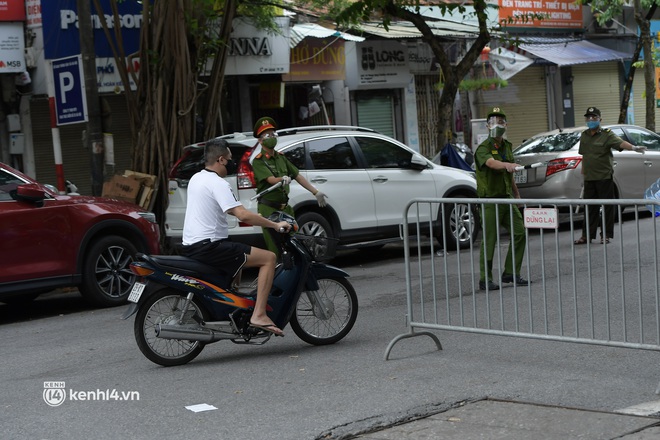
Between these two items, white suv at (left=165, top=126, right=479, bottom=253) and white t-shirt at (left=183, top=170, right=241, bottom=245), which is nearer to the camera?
white t-shirt at (left=183, top=170, right=241, bottom=245)

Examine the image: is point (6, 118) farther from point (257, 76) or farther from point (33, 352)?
point (33, 352)

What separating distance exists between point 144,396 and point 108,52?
1057 cm

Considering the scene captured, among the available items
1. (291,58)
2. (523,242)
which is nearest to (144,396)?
(523,242)

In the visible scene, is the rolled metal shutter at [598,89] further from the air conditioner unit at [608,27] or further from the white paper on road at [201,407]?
the white paper on road at [201,407]

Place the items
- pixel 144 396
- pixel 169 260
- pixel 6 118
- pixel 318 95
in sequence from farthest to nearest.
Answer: pixel 318 95
pixel 6 118
pixel 169 260
pixel 144 396

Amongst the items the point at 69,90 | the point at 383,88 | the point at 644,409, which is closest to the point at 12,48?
the point at 69,90

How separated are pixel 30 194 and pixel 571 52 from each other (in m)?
18.5

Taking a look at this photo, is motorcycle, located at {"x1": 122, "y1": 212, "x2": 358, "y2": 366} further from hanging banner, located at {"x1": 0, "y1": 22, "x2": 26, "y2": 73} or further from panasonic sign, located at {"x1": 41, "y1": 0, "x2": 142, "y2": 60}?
hanging banner, located at {"x1": 0, "y1": 22, "x2": 26, "y2": 73}

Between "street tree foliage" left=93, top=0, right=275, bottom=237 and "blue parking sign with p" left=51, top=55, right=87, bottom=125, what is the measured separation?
111 centimetres

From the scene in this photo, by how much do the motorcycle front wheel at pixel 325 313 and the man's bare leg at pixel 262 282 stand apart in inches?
18.5

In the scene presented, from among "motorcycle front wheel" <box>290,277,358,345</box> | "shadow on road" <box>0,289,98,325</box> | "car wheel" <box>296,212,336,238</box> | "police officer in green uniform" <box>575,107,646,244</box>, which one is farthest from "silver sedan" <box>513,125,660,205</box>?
"motorcycle front wheel" <box>290,277,358,345</box>

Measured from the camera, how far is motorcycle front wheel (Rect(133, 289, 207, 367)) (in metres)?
7.68

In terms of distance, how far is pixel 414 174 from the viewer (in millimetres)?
14352

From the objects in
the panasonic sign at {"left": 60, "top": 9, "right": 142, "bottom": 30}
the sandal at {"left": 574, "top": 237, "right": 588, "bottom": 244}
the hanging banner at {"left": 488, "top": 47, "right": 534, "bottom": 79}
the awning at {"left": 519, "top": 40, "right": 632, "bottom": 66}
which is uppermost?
the panasonic sign at {"left": 60, "top": 9, "right": 142, "bottom": 30}
